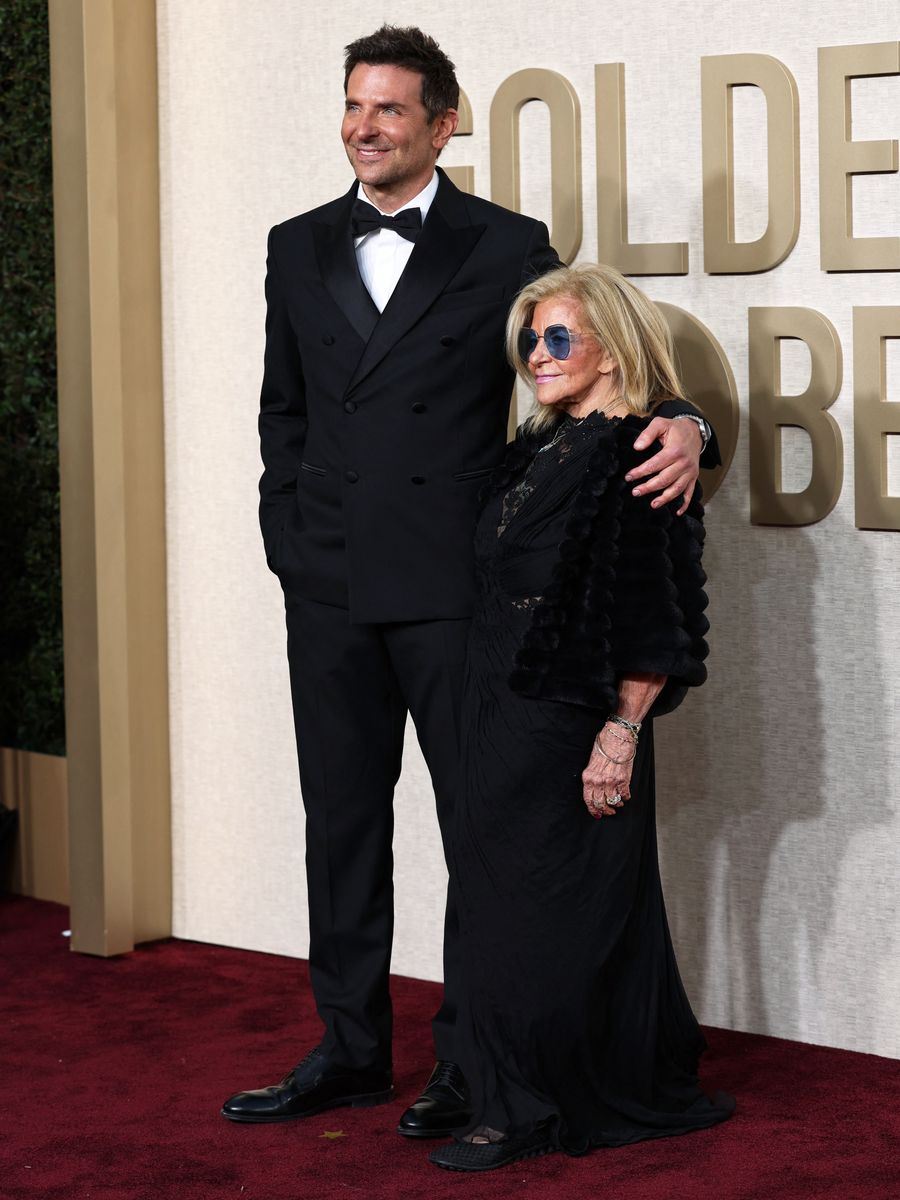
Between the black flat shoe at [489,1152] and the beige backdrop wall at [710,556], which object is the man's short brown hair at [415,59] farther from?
the black flat shoe at [489,1152]

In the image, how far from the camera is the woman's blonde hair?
2.82 meters

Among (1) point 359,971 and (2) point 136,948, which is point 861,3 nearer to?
(1) point 359,971

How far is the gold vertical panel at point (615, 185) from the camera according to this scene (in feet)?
11.7

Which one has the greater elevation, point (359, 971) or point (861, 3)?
point (861, 3)

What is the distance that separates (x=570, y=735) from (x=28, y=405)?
2.37 meters

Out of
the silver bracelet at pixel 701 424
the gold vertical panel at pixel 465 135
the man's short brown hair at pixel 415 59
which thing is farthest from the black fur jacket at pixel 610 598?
the gold vertical panel at pixel 465 135

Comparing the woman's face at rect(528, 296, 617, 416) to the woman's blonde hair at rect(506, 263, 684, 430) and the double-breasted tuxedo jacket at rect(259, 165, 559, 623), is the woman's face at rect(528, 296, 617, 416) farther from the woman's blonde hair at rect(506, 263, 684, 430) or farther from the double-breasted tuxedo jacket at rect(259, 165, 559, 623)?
the double-breasted tuxedo jacket at rect(259, 165, 559, 623)

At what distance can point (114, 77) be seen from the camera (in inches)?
161

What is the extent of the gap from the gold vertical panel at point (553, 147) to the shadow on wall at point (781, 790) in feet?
2.09

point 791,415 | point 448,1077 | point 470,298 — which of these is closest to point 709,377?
point 791,415

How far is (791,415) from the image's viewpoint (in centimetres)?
344

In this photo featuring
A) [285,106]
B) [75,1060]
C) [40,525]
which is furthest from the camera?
[40,525]

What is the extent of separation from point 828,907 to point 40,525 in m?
2.30

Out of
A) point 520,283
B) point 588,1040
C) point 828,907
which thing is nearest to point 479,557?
point 520,283
